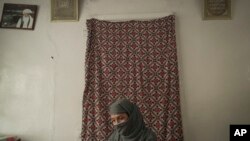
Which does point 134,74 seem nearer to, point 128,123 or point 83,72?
point 83,72

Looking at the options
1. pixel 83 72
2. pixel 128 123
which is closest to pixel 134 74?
pixel 83 72

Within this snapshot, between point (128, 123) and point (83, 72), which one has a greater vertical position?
point (83, 72)

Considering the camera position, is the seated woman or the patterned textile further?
the patterned textile

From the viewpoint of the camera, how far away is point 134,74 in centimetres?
261

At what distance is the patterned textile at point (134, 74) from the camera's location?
2.52 m

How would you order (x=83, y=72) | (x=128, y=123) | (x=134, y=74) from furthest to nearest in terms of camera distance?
(x=83, y=72)
(x=134, y=74)
(x=128, y=123)

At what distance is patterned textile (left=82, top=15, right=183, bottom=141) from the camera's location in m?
2.52

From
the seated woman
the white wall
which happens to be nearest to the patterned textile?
the white wall

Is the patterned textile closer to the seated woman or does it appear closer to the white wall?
the white wall

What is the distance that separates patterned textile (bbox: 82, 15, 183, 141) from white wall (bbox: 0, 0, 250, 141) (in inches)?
→ 5.9

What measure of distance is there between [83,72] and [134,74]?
59 centimetres

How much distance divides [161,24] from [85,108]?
1.23 m

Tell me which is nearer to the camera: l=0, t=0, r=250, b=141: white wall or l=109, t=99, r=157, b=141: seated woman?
l=109, t=99, r=157, b=141: seated woman

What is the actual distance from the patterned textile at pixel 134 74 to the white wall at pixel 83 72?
15cm
